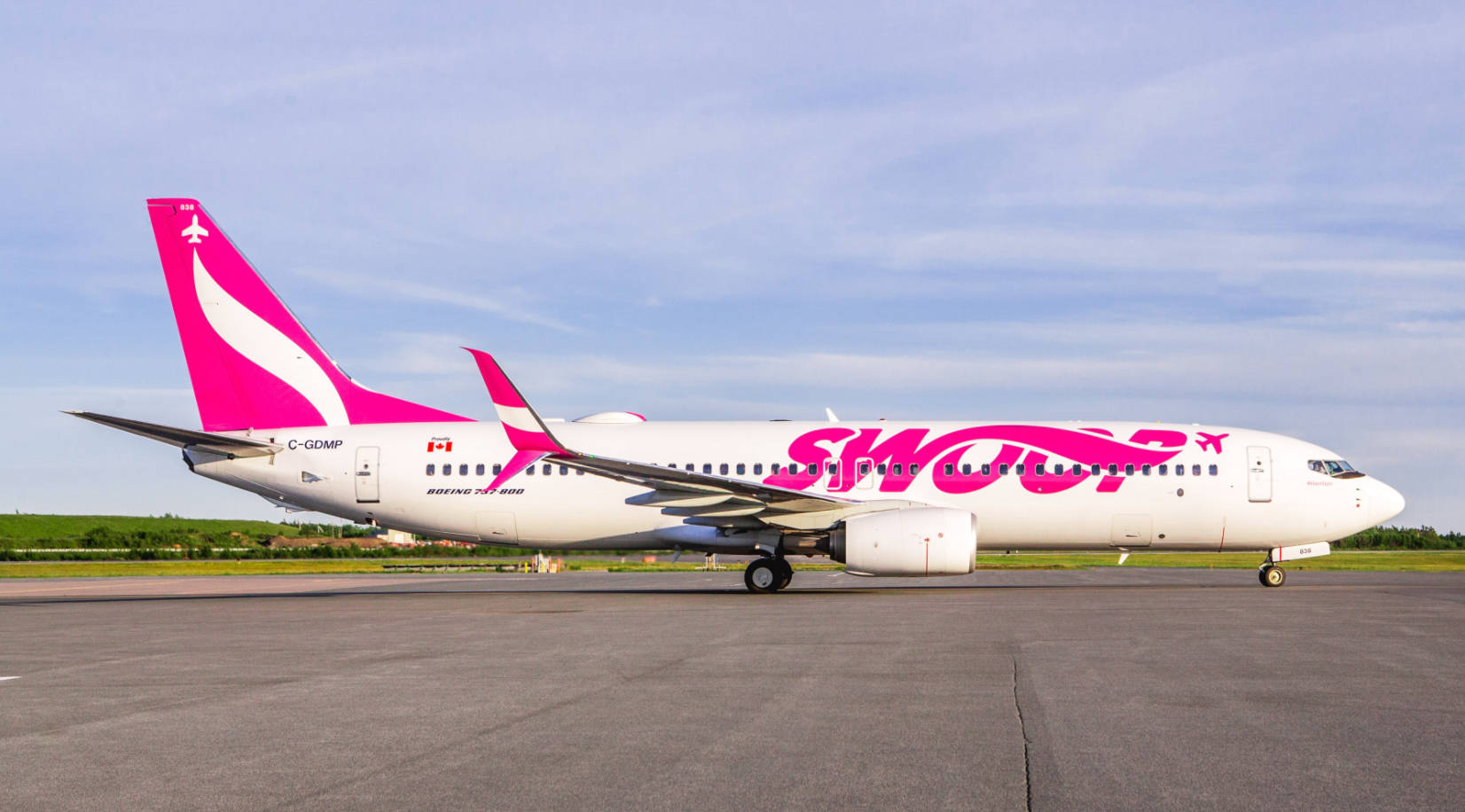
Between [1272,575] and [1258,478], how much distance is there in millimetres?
2335

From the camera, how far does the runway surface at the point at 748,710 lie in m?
6.99

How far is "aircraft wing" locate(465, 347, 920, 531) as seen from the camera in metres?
24.7

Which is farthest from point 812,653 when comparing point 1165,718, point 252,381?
point 252,381

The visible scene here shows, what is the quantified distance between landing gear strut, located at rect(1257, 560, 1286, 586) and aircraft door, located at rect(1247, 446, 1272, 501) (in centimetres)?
168

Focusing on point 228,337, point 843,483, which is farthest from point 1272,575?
point 228,337

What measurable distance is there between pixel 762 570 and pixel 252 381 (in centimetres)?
1305

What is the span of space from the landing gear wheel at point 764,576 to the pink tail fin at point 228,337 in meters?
10.6

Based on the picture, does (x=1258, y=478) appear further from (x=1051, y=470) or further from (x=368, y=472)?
(x=368, y=472)

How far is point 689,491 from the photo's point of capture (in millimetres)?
26188

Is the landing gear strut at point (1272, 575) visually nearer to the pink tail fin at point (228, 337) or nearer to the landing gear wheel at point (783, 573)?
the landing gear wheel at point (783, 573)

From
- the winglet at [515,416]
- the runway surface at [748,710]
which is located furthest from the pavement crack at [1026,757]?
the winglet at [515,416]

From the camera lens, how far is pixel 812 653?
14.3 meters

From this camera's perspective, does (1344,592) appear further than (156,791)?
Yes

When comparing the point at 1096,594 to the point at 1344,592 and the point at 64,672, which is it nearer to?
the point at 1344,592
